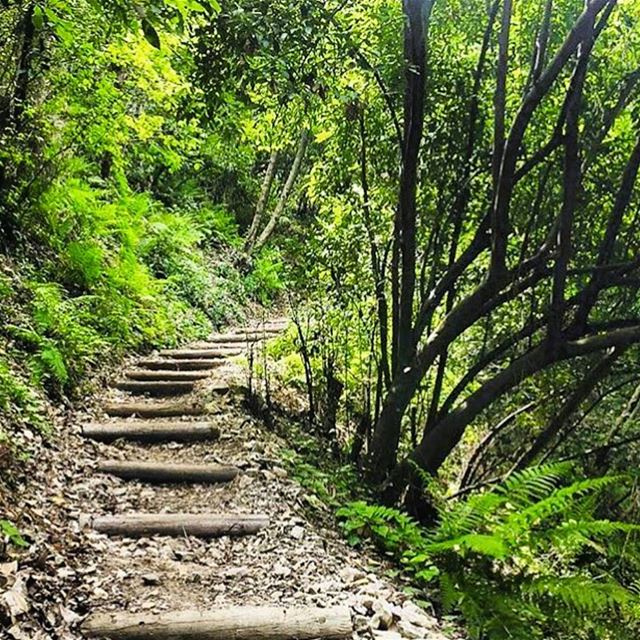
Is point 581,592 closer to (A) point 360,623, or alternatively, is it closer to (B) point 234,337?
(A) point 360,623

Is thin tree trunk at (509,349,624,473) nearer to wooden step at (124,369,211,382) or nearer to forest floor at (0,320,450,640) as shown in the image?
forest floor at (0,320,450,640)

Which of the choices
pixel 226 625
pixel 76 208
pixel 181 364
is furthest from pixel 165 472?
pixel 76 208

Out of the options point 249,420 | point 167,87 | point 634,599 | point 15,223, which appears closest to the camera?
point 634,599

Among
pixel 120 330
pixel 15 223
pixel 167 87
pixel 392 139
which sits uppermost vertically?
pixel 167 87

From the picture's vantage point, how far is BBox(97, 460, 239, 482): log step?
4055 mm

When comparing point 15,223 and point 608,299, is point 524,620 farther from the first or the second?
point 15,223

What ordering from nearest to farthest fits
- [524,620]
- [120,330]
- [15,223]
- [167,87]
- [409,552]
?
1. [524,620]
2. [409,552]
3. [15,223]
4. [120,330]
5. [167,87]

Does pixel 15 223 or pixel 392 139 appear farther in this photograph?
pixel 15 223

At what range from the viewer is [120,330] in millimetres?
6598

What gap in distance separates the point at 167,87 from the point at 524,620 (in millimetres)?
7753

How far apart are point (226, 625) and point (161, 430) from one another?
7.58 feet

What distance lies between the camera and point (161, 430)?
4707 millimetres

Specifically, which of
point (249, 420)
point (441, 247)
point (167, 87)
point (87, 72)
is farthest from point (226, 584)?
point (167, 87)

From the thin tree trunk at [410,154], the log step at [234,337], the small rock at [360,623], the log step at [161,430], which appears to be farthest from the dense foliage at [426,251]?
the log step at [234,337]
